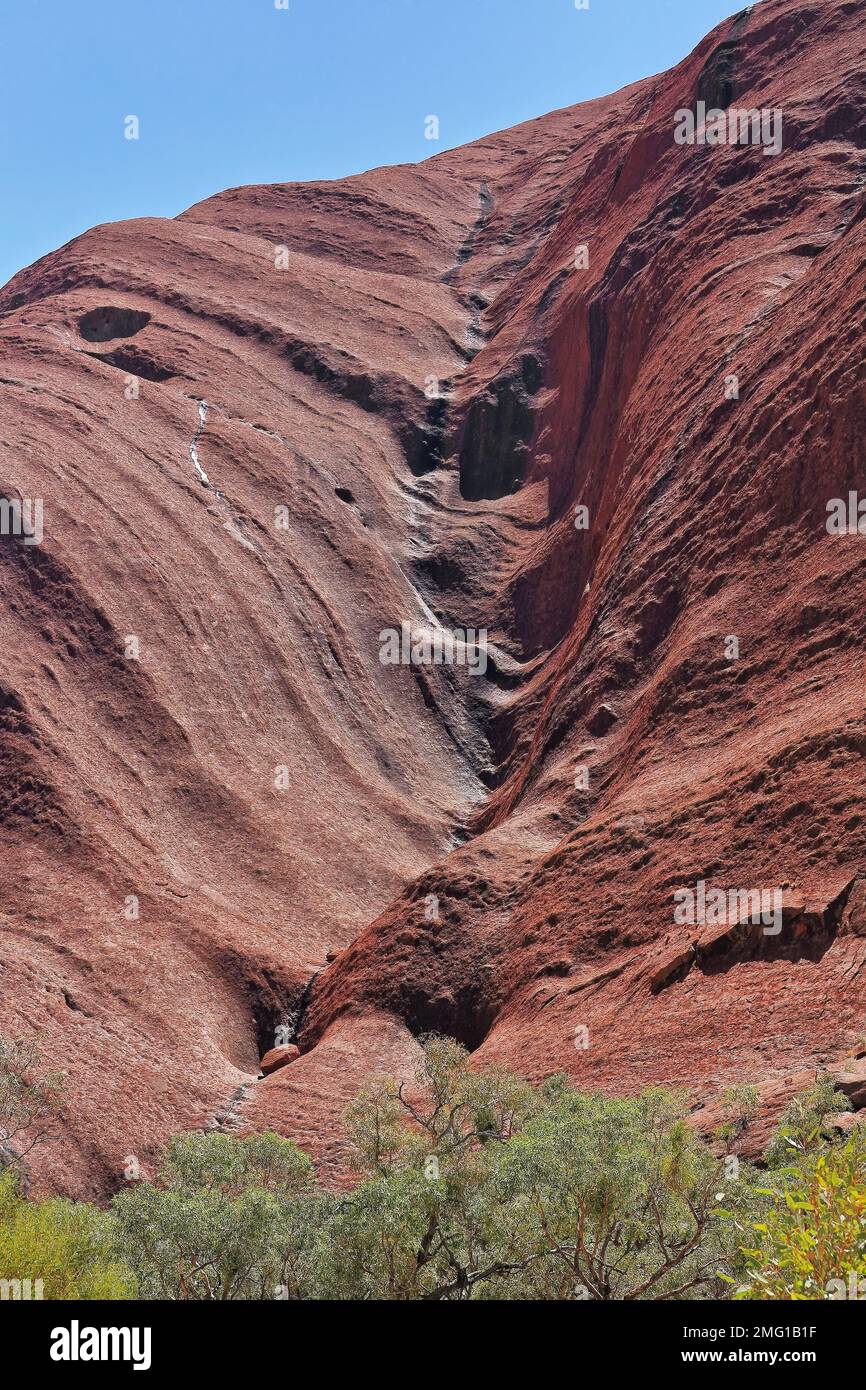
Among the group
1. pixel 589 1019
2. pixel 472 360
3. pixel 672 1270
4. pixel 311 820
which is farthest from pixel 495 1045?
pixel 472 360

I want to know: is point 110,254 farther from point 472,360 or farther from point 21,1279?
point 21,1279

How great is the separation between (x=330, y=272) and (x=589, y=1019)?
159 ft

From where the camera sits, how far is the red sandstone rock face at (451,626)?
67.1 feet

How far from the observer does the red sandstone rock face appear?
67.1 ft

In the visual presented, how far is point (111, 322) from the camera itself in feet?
170

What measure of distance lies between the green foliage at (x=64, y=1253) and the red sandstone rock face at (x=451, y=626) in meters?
6.38

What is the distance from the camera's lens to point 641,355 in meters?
42.1

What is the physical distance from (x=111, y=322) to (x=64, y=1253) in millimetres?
45917

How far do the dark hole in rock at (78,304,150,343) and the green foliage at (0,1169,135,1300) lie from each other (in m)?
43.5

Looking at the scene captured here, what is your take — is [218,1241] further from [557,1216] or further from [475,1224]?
[557,1216]

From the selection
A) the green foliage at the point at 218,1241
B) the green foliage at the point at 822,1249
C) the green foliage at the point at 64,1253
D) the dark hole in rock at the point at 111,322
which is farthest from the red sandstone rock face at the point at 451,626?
the green foliage at the point at 822,1249

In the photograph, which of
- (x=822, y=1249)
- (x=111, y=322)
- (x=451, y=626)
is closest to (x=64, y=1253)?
(x=822, y=1249)

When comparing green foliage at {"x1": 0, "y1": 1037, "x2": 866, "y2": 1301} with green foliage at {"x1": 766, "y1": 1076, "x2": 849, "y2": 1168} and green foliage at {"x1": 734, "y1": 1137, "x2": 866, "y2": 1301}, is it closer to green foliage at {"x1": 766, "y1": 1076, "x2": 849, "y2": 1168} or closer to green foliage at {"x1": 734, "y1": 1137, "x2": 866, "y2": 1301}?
green foliage at {"x1": 766, "y1": 1076, "x2": 849, "y2": 1168}

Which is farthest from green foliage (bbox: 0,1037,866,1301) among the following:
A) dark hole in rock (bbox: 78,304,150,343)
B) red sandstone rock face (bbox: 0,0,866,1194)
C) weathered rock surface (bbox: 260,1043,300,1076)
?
dark hole in rock (bbox: 78,304,150,343)
